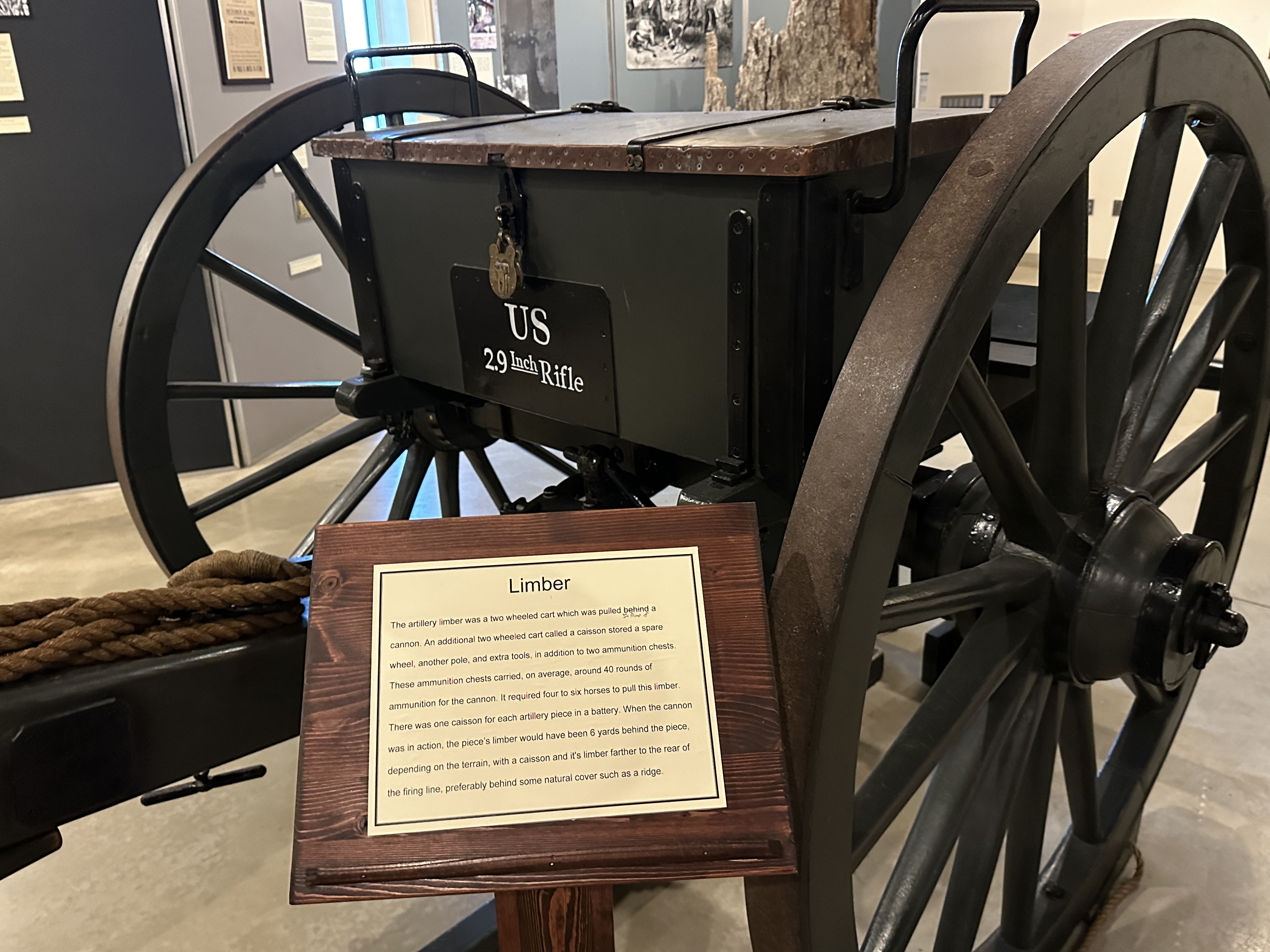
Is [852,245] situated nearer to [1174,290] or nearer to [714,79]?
[1174,290]

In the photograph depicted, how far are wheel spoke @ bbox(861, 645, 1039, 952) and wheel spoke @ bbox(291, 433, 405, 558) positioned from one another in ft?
4.43

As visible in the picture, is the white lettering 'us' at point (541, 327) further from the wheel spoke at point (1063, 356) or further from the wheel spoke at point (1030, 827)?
the wheel spoke at point (1030, 827)

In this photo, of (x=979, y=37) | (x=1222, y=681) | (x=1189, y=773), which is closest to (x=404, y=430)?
(x=1189, y=773)

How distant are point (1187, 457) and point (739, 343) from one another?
691mm

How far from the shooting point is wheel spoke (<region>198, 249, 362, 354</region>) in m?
2.04

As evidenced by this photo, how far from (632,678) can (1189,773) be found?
1.77 metres

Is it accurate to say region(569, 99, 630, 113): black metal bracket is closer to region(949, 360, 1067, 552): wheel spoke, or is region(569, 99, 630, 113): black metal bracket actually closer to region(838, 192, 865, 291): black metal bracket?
region(838, 192, 865, 291): black metal bracket

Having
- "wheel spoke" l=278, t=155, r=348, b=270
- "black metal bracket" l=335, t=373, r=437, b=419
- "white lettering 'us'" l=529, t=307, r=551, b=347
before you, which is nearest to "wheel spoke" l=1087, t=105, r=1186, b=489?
"white lettering 'us'" l=529, t=307, r=551, b=347

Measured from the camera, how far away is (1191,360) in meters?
1.45

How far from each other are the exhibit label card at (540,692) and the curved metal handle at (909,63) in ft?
1.75

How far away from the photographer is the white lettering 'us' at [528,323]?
1536mm

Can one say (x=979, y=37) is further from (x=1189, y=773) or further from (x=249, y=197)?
(x=1189, y=773)

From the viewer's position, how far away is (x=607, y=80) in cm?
432

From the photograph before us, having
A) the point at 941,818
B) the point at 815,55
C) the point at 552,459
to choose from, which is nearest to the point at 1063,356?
the point at 941,818
